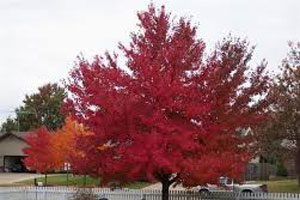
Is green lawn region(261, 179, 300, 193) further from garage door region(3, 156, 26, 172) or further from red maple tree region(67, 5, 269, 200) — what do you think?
garage door region(3, 156, 26, 172)

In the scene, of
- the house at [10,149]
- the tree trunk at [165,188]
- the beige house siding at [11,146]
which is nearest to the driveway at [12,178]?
the house at [10,149]

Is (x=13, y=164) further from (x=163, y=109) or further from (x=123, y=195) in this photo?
(x=163, y=109)

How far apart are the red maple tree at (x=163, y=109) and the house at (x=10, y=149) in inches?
2746

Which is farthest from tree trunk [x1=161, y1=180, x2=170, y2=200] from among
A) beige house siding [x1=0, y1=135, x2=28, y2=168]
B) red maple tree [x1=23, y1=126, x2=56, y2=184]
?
beige house siding [x1=0, y1=135, x2=28, y2=168]

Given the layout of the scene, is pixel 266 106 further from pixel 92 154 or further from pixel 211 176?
pixel 92 154

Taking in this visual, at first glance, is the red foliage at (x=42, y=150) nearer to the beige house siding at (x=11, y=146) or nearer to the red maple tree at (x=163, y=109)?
the red maple tree at (x=163, y=109)

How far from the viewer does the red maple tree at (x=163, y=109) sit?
2156 centimetres

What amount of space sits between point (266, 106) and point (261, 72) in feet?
5.23

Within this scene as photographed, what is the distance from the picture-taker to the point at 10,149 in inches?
3639

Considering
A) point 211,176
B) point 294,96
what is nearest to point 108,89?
point 211,176

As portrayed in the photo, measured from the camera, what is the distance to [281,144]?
Answer: 36.7 meters

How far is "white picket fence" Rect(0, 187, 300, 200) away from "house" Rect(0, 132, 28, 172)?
2232 inches

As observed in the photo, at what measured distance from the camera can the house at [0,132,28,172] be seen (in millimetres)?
91938

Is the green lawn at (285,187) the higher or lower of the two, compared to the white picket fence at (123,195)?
lower
